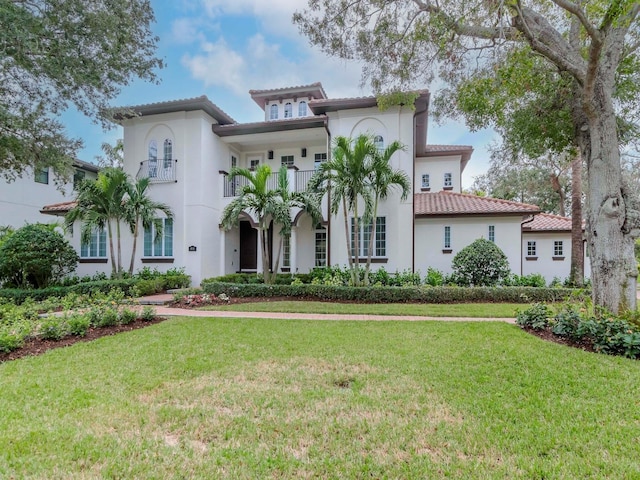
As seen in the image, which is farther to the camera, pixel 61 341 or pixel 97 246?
pixel 97 246

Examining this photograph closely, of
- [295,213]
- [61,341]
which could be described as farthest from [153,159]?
[61,341]

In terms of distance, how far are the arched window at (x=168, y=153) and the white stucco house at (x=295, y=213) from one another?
5 cm

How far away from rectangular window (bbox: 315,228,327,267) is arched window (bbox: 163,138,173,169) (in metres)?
7.76

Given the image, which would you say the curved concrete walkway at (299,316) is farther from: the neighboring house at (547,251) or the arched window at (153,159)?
the neighboring house at (547,251)

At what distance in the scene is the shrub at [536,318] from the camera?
752 cm

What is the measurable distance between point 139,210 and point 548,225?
19.8 meters

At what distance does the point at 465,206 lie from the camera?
1603cm

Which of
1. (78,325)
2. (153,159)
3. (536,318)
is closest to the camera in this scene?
(78,325)

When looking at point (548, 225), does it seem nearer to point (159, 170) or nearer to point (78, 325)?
point (159, 170)

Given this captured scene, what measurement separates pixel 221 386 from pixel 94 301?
630 cm

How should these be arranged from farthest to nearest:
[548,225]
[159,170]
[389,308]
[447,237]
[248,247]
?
1. [248,247]
2. [548,225]
3. [159,170]
4. [447,237]
5. [389,308]

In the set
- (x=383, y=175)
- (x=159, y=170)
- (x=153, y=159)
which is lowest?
(x=383, y=175)

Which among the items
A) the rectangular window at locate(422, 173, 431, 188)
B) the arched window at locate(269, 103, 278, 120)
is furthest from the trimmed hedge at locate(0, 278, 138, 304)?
the rectangular window at locate(422, 173, 431, 188)

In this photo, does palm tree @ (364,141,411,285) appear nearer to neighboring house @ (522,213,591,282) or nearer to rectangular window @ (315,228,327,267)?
rectangular window @ (315,228,327,267)
